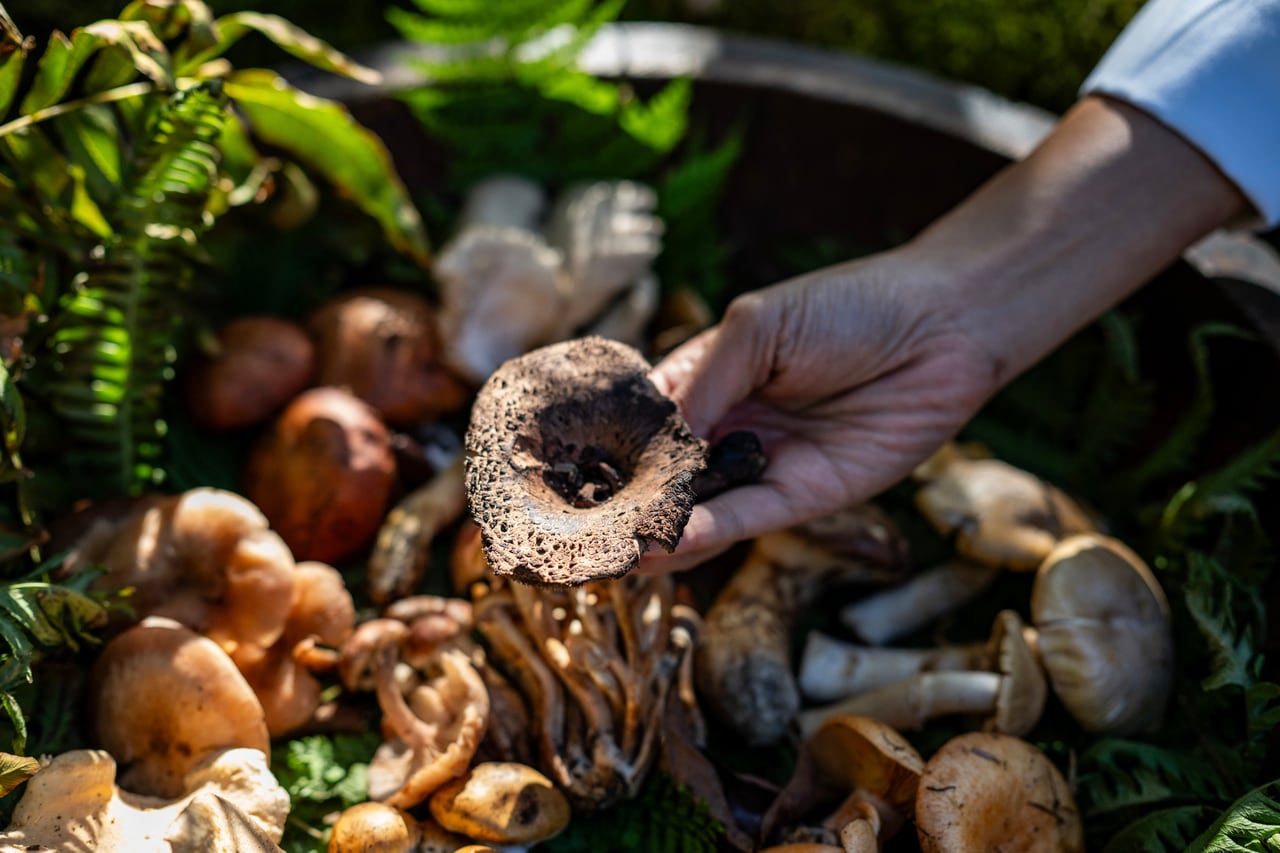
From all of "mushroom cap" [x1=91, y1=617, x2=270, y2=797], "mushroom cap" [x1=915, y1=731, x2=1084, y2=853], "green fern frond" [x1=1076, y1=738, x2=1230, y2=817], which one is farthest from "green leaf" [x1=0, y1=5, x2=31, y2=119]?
"green fern frond" [x1=1076, y1=738, x2=1230, y2=817]

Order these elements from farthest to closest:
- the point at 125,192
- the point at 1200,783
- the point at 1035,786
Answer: the point at 125,192, the point at 1200,783, the point at 1035,786

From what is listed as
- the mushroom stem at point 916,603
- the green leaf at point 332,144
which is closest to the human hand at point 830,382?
the mushroom stem at point 916,603

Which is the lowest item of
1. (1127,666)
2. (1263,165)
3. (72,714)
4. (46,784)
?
(72,714)

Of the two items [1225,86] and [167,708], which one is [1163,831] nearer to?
[1225,86]

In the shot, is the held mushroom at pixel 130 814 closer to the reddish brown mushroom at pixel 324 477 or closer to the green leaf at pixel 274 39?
the reddish brown mushroom at pixel 324 477

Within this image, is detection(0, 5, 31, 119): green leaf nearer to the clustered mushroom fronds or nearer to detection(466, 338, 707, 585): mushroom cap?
detection(466, 338, 707, 585): mushroom cap

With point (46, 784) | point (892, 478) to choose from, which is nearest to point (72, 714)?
point (46, 784)

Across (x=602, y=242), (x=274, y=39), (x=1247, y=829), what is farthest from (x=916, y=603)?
(x=274, y=39)

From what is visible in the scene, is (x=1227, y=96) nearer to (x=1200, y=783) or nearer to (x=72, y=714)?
(x=1200, y=783)
